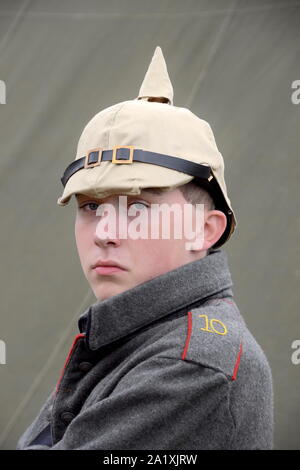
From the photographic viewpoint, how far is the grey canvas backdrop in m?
1.94

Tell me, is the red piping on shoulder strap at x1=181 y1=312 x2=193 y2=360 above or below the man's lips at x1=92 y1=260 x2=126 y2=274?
below

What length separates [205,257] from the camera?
100 cm

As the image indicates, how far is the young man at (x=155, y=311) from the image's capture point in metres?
0.82

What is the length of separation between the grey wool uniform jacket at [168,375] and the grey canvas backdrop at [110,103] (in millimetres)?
966

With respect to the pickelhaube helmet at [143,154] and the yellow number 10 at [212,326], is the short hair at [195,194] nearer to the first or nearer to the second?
the pickelhaube helmet at [143,154]

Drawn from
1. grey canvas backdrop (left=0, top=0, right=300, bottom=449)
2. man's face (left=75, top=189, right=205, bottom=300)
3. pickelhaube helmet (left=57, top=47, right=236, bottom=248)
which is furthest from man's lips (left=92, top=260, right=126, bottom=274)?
grey canvas backdrop (left=0, top=0, right=300, bottom=449)

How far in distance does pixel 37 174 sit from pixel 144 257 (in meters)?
1.11

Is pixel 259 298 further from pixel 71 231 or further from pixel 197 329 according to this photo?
pixel 197 329

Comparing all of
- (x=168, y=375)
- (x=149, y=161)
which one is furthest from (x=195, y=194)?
(x=168, y=375)

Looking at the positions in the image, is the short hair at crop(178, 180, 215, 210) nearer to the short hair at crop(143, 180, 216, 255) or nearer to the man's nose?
the short hair at crop(143, 180, 216, 255)

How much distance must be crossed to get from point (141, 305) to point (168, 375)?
0.14 metres

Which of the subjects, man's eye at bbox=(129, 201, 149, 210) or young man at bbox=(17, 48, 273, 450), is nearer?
young man at bbox=(17, 48, 273, 450)
